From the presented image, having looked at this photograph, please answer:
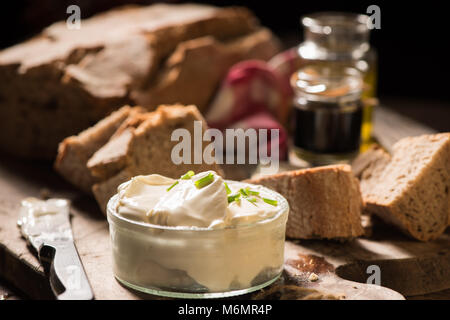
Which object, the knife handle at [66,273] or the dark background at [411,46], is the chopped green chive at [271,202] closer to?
the knife handle at [66,273]

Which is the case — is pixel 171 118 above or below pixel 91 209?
above

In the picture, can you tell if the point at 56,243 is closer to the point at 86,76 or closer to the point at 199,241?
the point at 199,241

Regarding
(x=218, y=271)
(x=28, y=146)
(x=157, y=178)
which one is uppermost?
(x=157, y=178)

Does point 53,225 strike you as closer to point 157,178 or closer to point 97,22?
point 157,178

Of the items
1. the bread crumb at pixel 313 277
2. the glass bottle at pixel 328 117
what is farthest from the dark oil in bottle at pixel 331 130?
the bread crumb at pixel 313 277

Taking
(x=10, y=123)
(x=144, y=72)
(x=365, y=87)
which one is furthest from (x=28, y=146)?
(x=365, y=87)

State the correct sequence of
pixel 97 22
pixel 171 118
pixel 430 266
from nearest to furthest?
pixel 430 266 < pixel 171 118 < pixel 97 22
